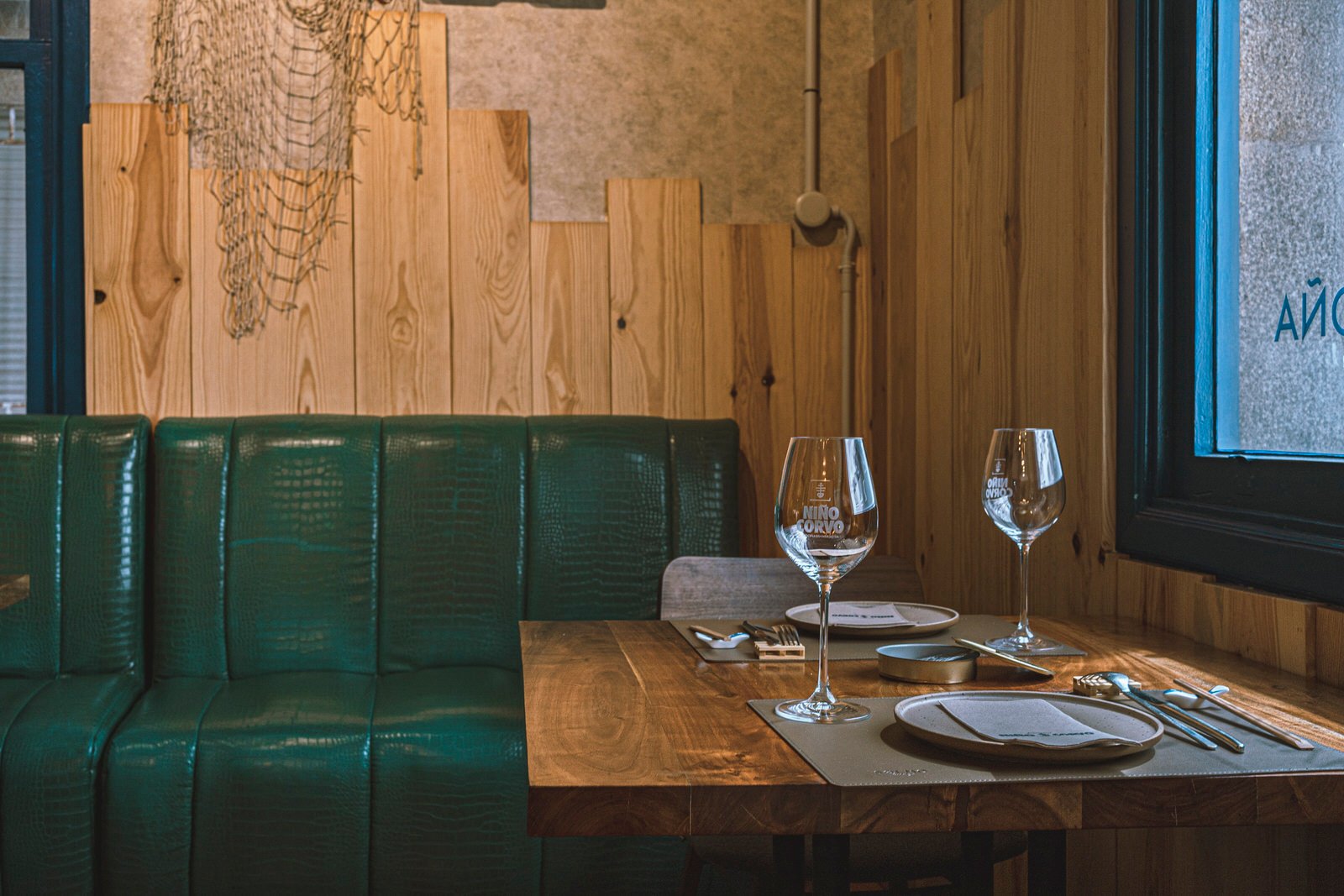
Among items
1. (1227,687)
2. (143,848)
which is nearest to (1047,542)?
(1227,687)

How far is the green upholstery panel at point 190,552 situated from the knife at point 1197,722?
185 cm

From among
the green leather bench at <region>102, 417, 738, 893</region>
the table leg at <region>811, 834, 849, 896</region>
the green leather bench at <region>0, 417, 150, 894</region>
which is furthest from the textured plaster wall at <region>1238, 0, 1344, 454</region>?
the green leather bench at <region>0, 417, 150, 894</region>

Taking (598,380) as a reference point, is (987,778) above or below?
below

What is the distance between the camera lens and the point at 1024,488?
4.28ft

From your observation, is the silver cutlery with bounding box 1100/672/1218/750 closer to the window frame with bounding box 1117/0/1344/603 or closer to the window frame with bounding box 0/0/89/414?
the window frame with bounding box 1117/0/1344/603

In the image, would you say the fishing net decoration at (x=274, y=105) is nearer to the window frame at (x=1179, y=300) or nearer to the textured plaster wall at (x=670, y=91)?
the textured plaster wall at (x=670, y=91)

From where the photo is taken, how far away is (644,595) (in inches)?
96.4

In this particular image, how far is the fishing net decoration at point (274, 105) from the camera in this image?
2648mm

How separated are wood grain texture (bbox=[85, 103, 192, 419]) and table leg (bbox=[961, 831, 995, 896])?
82.6 inches

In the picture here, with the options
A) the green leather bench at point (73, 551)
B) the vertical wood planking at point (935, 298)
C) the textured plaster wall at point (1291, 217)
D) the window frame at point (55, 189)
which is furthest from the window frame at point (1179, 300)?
the window frame at point (55, 189)

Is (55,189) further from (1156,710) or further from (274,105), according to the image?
(1156,710)

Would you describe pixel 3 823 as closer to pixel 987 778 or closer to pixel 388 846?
pixel 388 846

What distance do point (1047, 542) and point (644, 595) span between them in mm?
857

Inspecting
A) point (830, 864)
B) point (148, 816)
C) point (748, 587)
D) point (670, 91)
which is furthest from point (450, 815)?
point (670, 91)
